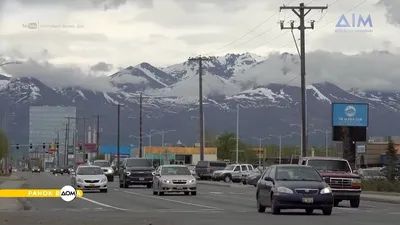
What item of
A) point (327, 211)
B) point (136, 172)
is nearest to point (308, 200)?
point (327, 211)

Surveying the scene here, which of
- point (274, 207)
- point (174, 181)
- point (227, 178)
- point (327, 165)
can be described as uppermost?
point (327, 165)

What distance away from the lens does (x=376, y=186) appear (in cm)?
5466

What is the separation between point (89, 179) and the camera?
48.8m

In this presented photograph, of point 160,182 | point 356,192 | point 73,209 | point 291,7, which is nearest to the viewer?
point 73,209

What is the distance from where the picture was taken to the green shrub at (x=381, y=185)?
5300 cm

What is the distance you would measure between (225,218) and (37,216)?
606 cm

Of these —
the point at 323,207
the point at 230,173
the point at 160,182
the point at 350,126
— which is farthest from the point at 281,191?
the point at 230,173

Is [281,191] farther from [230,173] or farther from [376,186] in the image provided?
[230,173]

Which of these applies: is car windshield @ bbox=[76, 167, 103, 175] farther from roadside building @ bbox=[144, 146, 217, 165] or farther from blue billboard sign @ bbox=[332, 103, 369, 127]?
roadside building @ bbox=[144, 146, 217, 165]

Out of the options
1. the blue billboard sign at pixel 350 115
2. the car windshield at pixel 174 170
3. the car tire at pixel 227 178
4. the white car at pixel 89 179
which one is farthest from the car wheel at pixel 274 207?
the car tire at pixel 227 178

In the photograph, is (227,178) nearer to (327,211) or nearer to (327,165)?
(327,165)

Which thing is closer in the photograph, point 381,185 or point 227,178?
point 381,185

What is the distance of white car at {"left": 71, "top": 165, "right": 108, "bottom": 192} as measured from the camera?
48688 millimetres

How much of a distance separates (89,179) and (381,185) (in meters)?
18.4
